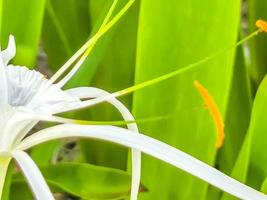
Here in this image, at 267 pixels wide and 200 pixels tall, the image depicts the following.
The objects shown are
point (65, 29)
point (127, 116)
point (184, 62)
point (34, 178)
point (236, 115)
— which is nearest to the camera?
point (34, 178)

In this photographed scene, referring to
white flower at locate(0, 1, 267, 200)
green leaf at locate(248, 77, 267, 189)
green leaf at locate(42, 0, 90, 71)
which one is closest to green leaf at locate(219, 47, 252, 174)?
green leaf at locate(248, 77, 267, 189)

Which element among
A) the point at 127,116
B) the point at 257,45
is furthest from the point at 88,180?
the point at 257,45

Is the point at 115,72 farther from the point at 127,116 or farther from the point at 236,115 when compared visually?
the point at 127,116

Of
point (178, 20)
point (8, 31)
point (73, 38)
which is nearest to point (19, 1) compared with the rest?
point (8, 31)

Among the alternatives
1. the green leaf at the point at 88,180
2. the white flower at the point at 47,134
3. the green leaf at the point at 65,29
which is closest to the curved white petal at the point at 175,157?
the white flower at the point at 47,134

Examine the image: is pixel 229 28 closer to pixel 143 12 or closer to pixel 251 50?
pixel 143 12

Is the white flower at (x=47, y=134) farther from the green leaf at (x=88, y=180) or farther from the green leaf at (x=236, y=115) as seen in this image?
the green leaf at (x=236, y=115)
